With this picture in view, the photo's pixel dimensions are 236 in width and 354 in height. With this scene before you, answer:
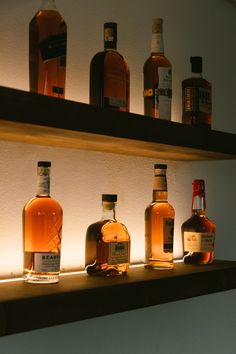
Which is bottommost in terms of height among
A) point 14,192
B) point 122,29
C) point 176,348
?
point 176,348

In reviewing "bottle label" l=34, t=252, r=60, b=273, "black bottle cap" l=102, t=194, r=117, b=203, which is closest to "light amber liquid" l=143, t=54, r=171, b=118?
"black bottle cap" l=102, t=194, r=117, b=203

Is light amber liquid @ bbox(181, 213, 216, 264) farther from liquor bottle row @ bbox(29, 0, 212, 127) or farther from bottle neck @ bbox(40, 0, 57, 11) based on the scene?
bottle neck @ bbox(40, 0, 57, 11)

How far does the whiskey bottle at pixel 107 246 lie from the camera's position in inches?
53.3

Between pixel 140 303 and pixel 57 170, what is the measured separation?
1.28 feet

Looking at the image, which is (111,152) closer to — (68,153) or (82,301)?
(68,153)

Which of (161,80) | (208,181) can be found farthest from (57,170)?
(208,181)

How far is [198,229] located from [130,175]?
251 mm

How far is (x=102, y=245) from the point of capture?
1.37 meters

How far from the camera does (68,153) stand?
1.45 metres

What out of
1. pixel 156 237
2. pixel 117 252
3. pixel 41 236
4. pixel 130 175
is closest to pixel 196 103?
pixel 130 175

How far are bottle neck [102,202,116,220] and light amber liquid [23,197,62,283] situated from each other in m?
0.18

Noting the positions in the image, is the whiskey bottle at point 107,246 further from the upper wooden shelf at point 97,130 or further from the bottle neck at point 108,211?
the upper wooden shelf at point 97,130

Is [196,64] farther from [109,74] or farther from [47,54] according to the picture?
[47,54]

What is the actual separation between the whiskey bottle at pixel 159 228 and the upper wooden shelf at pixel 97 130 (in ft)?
0.30
